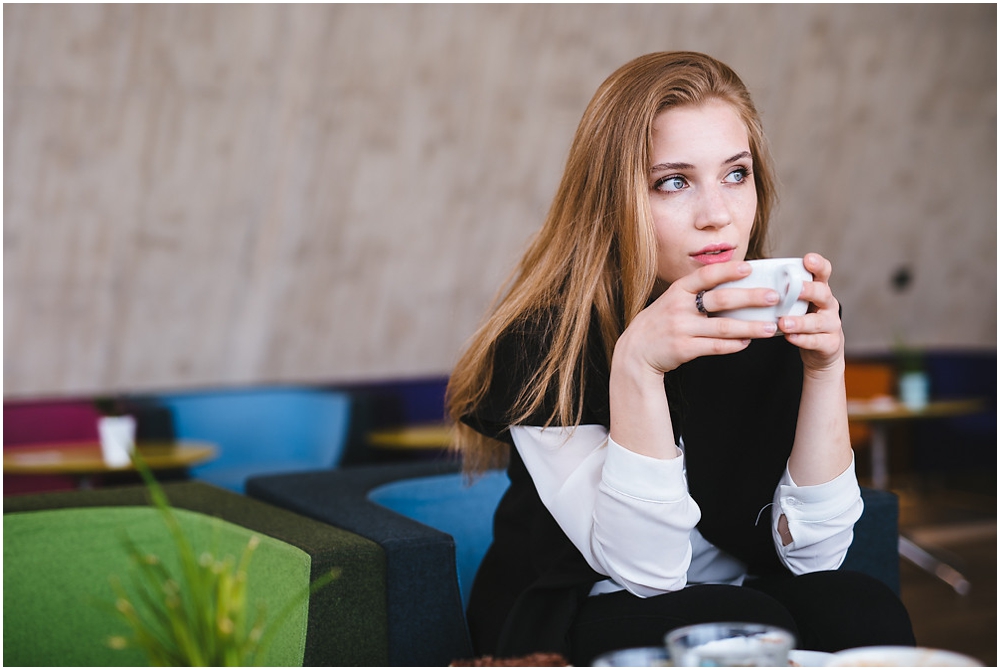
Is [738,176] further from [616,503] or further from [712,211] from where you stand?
[616,503]

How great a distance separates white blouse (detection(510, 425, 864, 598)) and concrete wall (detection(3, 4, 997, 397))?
307 cm

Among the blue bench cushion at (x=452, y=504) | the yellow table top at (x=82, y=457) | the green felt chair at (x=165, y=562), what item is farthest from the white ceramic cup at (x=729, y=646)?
the yellow table top at (x=82, y=457)

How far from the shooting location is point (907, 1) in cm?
629

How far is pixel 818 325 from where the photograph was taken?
3.97ft

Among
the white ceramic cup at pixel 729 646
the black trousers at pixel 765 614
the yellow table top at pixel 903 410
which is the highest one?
the white ceramic cup at pixel 729 646

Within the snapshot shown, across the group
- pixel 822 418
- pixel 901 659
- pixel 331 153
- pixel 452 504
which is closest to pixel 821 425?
pixel 822 418

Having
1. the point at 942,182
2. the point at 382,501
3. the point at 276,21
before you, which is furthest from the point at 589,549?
the point at 942,182

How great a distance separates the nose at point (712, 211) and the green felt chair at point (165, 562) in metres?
0.70

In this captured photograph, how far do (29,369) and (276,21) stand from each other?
2.09m

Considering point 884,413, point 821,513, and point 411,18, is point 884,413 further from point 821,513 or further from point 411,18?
point 821,513

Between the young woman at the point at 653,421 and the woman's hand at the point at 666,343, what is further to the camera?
the young woman at the point at 653,421

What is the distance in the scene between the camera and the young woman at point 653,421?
4.20 ft

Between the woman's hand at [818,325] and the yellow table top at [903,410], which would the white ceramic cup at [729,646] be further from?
the yellow table top at [903,410]

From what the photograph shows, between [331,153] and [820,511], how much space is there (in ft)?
14.1
